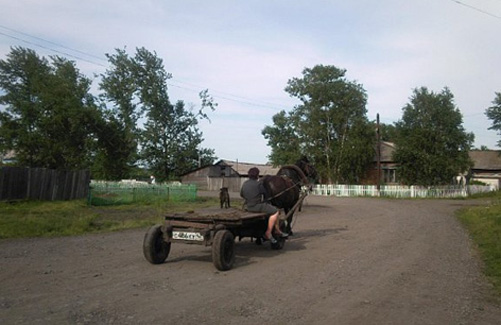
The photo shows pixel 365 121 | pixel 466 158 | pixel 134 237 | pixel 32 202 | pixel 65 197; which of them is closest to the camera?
pixel 134 237

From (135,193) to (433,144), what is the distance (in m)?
29.4

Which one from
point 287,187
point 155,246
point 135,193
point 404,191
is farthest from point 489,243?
point 404,191

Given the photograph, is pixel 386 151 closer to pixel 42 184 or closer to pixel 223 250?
pixel 42 184

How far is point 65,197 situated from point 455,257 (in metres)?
19.8

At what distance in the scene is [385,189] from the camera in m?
42.8

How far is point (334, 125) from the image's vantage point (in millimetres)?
49188

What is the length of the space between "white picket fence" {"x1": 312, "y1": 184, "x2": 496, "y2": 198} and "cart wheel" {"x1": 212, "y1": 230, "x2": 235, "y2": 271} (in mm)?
31779

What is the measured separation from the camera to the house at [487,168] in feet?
194

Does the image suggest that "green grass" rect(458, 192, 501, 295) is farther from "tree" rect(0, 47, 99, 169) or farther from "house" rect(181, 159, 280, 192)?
"house" rect(181, 159, 280, 192)

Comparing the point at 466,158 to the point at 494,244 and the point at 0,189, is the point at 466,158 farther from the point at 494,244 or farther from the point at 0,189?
the point at 0,189

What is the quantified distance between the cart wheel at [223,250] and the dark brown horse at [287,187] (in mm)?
2908

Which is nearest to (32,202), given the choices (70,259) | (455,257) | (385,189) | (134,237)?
(134,237)

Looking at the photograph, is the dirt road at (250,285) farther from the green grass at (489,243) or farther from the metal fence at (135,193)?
the metal fence at (135,193)

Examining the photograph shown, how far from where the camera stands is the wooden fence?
19734mm
